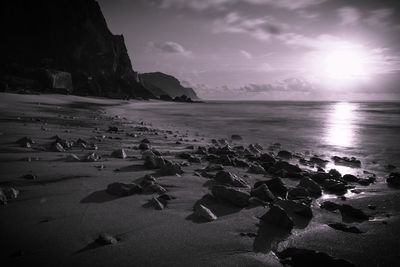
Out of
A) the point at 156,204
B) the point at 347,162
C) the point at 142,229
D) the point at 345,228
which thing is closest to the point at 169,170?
the point at 156,204

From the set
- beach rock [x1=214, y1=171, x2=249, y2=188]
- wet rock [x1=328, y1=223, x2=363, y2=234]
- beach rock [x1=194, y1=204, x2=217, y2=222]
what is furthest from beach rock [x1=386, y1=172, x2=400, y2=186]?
beach rock [x1=194, y1=204, x2=217, y2=222]

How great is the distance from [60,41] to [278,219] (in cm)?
7672

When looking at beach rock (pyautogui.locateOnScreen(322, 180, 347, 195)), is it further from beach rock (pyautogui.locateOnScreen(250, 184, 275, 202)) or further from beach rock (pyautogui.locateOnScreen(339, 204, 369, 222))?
beach rock (pyautogui.locateOnScreen(250, 184, 275, 202))

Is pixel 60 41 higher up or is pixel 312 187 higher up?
pixel 60 41

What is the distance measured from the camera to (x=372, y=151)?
8.14 m

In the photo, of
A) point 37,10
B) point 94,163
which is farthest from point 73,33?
point 94,163

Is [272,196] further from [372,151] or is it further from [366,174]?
[372,151]

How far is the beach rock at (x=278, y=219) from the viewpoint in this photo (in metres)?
2.44

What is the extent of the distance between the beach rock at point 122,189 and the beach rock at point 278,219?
58.6 inches

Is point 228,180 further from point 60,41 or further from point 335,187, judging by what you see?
point 60,41

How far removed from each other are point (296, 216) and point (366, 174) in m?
3.35

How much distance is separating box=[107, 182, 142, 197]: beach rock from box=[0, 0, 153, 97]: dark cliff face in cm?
5509

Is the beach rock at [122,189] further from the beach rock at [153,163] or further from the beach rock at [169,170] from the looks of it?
the beach rock at [153,163]

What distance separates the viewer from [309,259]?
1.90 metres
